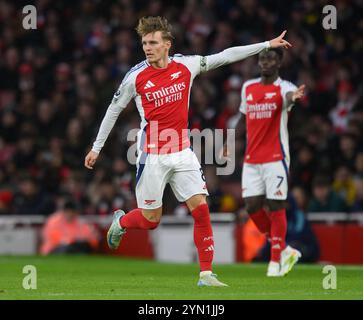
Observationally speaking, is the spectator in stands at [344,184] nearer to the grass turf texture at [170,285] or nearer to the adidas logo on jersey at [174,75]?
the grass turf texture at [170,285]

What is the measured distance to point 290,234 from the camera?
1678 centimetres

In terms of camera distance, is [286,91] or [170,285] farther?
[286,91]

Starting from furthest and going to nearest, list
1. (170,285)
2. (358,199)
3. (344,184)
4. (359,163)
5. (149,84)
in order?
(344,184)
(359,163)
(358,199)
(149,84)
(170,285)

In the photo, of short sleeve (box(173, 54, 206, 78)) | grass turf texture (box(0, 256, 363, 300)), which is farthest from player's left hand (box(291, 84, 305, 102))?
grass turf texture (box(0, 256, 363, 300))

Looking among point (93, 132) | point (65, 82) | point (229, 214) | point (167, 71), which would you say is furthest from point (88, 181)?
point (167, 71)

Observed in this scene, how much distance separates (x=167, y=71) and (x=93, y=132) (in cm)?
1182

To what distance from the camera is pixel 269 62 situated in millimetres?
12680

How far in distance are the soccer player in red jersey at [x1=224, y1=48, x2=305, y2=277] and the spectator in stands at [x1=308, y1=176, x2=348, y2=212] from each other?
4890 mm

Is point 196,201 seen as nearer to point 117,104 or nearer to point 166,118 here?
point 166,118

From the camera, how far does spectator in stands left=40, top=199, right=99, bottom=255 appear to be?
20.0 meters

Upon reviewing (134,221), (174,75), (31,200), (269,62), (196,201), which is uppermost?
(269,62)

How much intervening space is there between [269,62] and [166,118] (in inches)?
96.6

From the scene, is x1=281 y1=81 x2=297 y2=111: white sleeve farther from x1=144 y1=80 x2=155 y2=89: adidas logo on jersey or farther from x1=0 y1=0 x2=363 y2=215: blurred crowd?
x1=0 y1=0 x2=363 y2=215: blurred crowd

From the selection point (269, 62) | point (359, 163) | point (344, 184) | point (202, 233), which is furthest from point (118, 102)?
point (344, 184)
